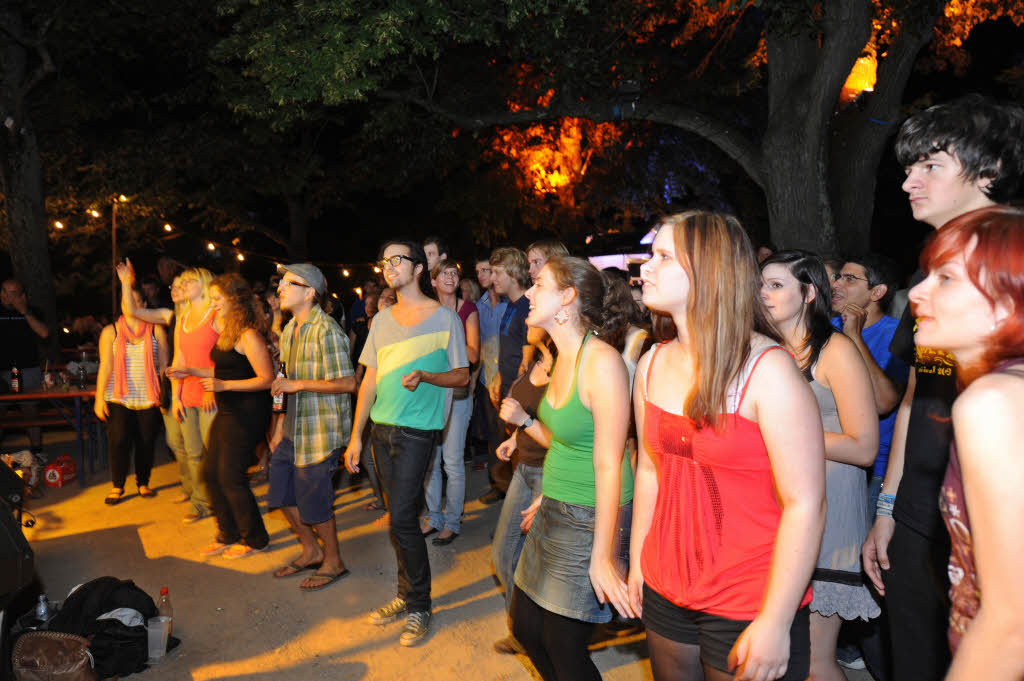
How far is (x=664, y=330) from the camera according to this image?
2.47 m

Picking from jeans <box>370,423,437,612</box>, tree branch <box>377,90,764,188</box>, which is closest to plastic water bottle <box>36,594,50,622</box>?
jeans <box>370,423,437,612</box>

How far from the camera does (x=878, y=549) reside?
105 inches

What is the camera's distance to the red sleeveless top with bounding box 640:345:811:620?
1.99m

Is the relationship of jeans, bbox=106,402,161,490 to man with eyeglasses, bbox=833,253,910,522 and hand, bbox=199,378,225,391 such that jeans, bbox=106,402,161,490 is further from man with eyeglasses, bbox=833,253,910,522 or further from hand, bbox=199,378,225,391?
man with eyeglasses, bbox=833,253,910,522

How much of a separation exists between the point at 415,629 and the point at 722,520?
2.82 metres

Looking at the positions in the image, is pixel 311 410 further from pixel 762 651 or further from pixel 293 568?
pixel 762 651

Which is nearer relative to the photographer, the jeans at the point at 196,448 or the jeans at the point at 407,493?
the jeans at the point at 407,493

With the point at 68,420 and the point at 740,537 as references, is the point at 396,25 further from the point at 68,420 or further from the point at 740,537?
the point at 740,537

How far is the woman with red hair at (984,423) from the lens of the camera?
51.0 inches

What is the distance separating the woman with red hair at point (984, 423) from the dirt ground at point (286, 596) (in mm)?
2765

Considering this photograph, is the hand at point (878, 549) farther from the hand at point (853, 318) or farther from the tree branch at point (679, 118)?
the tree branch at point (679, 118)

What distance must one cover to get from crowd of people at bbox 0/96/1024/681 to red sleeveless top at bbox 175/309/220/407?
1521mm

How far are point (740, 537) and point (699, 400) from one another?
0.38 metres

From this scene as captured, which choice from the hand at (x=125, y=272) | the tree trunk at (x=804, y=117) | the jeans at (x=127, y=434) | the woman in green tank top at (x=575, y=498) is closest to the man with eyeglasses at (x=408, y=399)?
the woman in green tank top at (x=575, y=498)
